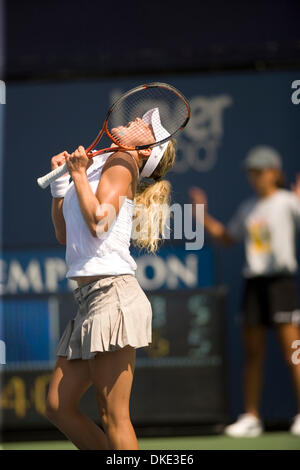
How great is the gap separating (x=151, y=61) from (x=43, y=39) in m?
0.89

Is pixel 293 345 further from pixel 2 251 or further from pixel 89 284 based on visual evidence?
A: pixel 89 284

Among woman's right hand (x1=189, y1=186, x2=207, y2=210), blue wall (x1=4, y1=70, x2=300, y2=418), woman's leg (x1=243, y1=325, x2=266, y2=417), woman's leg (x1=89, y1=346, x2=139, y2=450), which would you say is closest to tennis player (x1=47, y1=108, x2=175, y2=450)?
woman's leg (x1=89, y1=346, x2=139, y2=450)

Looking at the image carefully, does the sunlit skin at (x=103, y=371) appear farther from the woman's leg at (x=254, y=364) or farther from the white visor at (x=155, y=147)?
the woman's leg at (x=254, y=364)

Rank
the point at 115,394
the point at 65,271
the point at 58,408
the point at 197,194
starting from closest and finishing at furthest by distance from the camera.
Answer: the point at 115,394, the point at 58,408, the point at 65,271, the point at 197,194

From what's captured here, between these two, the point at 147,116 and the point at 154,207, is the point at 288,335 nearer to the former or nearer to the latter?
the point at 154,207

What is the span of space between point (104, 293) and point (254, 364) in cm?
263

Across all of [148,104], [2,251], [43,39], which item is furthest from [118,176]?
[43,39]

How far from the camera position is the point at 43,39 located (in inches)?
249

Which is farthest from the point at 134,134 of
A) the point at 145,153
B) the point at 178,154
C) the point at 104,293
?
the point at 178,154

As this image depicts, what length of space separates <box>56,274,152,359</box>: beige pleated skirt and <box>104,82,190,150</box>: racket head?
1.52 ft

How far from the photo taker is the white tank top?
2.88m

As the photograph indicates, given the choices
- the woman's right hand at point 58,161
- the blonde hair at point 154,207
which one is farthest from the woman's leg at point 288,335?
the woman's right hand at point 58,161

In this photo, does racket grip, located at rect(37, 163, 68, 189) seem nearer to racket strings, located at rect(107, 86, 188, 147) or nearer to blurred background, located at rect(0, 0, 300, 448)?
racket strings, located at rect(107, 86, 188, 147)

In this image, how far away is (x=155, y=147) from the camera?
301 centimetres
